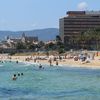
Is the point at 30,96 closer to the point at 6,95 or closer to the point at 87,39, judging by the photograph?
the point at 6,95

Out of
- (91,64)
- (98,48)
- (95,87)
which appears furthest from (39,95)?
(98,48)

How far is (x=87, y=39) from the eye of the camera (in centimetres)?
18988

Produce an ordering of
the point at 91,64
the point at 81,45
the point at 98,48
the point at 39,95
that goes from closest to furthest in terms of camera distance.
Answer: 1. the point at 39,95
2. the point at 91,64
3. the point at 98,48
4. the point at 81,45

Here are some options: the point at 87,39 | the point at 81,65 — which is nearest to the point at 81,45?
the point at 87,39

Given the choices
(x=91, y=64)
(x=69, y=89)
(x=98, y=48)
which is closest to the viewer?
(x=69, y=89)

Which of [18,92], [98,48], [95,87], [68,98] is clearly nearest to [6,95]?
[18,92]

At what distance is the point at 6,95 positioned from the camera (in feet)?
143

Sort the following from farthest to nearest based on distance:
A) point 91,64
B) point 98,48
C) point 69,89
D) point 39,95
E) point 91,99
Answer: point 98,48 < point 91,64 < point 69,89 < point 39,95 < point 91,99

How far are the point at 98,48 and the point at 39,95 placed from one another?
142 meters

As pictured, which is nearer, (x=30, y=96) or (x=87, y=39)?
(x=30, y=96)

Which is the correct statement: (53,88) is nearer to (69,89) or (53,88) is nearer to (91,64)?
(69,89)

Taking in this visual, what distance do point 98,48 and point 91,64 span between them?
83803 millimetres

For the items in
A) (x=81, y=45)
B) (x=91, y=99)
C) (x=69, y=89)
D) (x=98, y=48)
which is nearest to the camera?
(x=91, y=99)

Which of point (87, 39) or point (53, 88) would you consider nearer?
point (53, 88)
